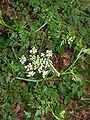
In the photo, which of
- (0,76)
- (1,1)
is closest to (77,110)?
(0,76)

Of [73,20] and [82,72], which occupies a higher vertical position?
[73,20]

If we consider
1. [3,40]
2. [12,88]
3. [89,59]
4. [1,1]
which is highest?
[1,1]

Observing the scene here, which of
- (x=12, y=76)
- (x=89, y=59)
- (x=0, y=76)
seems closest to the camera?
(x=0, y=76)

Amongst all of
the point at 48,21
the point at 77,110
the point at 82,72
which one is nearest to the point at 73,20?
the point at 48,21

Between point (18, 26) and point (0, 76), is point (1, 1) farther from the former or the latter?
point (0, 76)

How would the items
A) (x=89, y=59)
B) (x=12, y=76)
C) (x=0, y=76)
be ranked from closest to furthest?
1. (x=0, y=76)
2. (x=12, y=76)
3. (x=89, y=59)

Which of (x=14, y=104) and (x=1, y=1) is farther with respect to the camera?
(x=1, y=1)

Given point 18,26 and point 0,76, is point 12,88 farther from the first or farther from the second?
point 18,26
